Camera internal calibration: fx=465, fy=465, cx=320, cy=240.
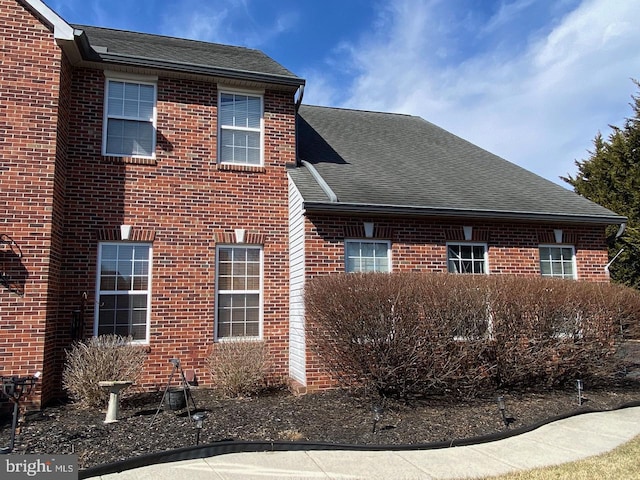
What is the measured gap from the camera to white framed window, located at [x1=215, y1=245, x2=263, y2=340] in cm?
927

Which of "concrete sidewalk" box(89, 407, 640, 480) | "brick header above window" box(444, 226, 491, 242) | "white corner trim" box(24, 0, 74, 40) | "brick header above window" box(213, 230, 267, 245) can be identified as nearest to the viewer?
"concrete sidewalk" box(89, 407, 640, 480)

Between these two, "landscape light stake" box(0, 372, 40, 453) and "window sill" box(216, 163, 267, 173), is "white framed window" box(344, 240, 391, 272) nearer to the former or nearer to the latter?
"window sill" box(216, 163, 267, 173)

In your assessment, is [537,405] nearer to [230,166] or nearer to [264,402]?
[264,402]

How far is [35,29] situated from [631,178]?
22.9 meters

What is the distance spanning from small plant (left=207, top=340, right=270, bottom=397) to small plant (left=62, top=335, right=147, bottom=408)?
136cm

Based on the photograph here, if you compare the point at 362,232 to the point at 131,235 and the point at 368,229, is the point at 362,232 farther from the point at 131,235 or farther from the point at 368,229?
the point at 131,235

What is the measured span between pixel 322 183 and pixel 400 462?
5418 millimetres

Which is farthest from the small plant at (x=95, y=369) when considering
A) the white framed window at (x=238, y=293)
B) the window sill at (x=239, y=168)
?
the window sill at (x=239, y=168)

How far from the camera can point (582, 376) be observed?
8.66 metres

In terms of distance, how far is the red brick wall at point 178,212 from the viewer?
870 cm

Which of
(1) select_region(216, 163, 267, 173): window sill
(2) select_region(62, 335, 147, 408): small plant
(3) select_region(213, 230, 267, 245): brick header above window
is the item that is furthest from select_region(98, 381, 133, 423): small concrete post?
(1) select_region(216, 163, 267, 173): window sill

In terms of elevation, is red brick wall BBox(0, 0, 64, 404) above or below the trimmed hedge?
above

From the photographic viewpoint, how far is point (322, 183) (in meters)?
9.12

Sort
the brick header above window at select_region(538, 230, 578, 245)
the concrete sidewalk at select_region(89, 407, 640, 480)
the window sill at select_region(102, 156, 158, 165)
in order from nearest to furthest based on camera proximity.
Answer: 1. the concrete sidewalk at select_region(89, 407, 640, 480)
2. the window sill at select_region(102, 156, 158, 165)
3. the brick header above window at select_region(538, 230, 578, 245)
